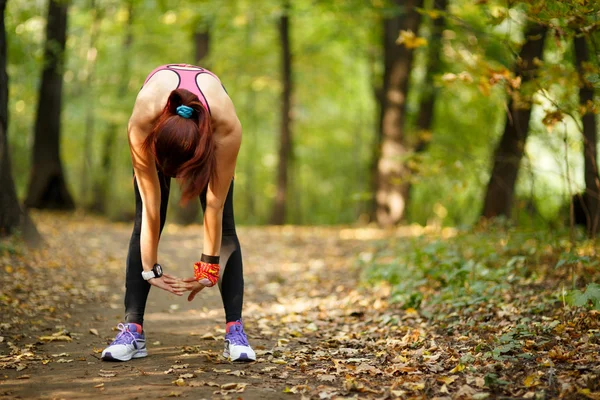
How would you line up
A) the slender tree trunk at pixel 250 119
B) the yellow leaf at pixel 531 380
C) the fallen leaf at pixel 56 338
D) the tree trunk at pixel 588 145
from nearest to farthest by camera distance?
the yellow leaf at pixel 531 380, the fallen leaf at pixel 56 338, the tree trunk at pixel 588 145, the slender tree trunk at pixel 250 119

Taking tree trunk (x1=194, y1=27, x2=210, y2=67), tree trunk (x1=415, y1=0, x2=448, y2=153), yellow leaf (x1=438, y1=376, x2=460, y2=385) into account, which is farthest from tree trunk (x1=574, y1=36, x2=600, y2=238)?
tree trunk (x1=194, y1=27, x2=210, y2=67)

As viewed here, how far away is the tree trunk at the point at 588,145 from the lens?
16.4ft

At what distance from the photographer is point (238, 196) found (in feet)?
109

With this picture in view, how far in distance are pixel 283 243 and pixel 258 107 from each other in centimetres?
1253

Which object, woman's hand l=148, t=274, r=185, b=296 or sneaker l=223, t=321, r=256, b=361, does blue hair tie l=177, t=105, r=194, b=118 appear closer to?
woman's hand l=148, t=274, r=185, b=296

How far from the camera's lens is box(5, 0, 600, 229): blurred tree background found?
276 inches

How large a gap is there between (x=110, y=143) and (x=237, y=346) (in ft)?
53.3

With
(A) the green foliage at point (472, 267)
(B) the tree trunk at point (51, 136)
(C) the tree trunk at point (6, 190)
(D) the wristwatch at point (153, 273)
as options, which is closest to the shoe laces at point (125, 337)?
(D) the wristwatch at point (153, 273)

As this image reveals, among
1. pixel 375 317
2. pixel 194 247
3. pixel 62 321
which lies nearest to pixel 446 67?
pixel 194 247

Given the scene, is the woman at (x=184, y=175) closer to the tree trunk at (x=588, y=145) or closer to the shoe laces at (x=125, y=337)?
the shoe laces at (x=125, y=337)

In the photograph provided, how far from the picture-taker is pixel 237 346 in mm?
3561

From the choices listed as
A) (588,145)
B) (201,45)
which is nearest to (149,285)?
(588,145)

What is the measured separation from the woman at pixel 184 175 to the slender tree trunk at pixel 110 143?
14452 mm

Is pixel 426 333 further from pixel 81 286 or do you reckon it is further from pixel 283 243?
pixel 283 243
